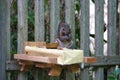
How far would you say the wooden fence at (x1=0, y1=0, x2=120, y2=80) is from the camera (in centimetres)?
343

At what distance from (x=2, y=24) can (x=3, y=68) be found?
44 cm

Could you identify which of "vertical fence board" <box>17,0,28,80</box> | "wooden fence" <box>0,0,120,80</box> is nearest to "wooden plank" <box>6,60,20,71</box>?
"wooden fence" <box>0,0,120,80</box>

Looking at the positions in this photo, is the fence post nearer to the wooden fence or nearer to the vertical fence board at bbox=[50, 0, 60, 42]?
the wooden fence

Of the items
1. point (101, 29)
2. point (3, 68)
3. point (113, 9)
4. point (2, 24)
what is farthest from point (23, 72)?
point (113, 9)

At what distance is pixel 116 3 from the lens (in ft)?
12.9

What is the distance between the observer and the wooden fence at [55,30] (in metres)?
3.43

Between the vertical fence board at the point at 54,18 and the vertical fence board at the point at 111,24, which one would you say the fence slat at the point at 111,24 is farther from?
the vertical fence board at the point at 54,18

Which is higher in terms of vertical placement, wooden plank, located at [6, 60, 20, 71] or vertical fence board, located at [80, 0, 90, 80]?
vertical fence board, located at [80, 0, 90, 80]

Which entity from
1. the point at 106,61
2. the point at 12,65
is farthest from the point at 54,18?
the point at 106,61

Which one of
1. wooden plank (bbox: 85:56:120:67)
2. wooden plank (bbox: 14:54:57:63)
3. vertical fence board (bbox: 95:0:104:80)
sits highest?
vertical fence board (bbox: 95:0:104:80)

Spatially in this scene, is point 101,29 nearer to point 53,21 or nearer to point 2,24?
point 53,21

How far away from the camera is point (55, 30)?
3.58m

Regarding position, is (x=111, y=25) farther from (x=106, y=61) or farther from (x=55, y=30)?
(x=55, y=30)

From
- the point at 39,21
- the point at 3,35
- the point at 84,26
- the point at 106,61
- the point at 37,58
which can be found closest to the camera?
the point at 37,58
